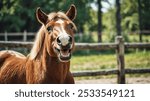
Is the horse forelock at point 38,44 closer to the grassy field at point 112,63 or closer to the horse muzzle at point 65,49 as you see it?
the horse muzzle at point 65,49

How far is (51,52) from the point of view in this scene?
11.7 feet

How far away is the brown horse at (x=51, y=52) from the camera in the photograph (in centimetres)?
330

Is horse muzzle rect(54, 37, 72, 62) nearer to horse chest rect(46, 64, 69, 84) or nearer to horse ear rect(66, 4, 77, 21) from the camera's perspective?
horse chest rect(46, 64, 69, 84)

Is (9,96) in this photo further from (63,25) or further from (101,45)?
(101,45)

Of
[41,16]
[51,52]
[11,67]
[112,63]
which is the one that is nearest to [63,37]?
[51,52]

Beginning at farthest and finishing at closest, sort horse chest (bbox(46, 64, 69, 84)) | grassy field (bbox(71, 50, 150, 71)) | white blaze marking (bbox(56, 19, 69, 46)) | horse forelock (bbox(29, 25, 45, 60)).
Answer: grassy field (bbox(71, 50, 150, 71)) < horse forelock (bbox(29, 25, 45, 60)) < horse chest (bbox(46, 64, 69, 84)) < white blaze marking (bbox(56, 19, 69, 46))

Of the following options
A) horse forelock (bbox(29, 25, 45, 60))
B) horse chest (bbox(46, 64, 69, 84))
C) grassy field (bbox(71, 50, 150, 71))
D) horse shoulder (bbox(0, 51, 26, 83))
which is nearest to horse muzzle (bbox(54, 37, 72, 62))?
horse chest (bbox(46, 64, 69, 84))

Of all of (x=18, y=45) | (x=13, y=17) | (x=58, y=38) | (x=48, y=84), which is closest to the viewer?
(x=58, y=38)

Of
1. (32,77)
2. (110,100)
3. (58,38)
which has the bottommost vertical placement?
(110,100)

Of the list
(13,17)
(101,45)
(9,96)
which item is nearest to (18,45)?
(101,45)

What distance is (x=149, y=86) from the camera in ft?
12.3

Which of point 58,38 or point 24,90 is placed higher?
point 58,38

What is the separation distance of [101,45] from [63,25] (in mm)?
3678

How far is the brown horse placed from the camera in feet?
10.8
